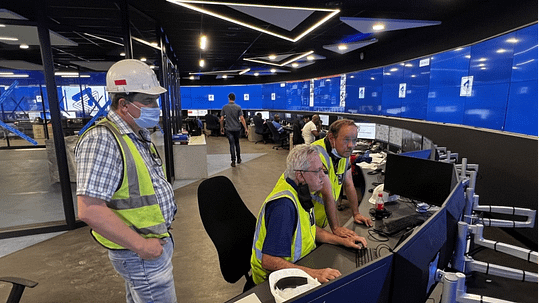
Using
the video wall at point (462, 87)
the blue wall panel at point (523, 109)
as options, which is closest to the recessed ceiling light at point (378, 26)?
the video wall at point (462, 87)

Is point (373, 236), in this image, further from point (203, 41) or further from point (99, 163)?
point (203, 41)

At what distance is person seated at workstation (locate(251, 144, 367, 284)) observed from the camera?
131cm

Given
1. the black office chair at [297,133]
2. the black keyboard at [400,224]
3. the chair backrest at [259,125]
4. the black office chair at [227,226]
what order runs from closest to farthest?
1. the black office chair at [227,226]
2. the black keyboard at [400,224]
3. the black office chair at [297,133]
4. the chair backrest at [259,125]

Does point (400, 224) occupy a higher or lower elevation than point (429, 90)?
lower

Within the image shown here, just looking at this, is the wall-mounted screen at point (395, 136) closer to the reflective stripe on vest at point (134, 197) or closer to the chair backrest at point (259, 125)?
the reflective stripe on vest at point (134, 197)

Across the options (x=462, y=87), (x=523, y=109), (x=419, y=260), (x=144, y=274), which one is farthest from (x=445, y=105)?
(x=144, y=274)

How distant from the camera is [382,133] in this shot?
4.85m

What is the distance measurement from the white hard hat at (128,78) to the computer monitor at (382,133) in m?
4.18

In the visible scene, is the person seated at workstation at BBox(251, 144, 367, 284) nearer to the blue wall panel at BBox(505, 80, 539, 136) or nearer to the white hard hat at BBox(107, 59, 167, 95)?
the white hard hat at BBox(107, 59, 167, 95)

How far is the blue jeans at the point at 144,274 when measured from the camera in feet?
4.07

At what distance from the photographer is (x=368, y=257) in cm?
151

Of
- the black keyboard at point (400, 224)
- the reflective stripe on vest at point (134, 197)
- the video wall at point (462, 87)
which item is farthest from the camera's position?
the video wall at point (462, 87)

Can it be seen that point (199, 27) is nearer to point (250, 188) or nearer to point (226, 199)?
point (250, 188)

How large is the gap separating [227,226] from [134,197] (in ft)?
2.15
